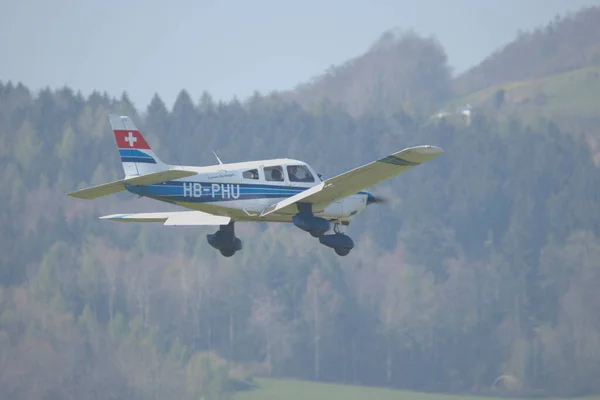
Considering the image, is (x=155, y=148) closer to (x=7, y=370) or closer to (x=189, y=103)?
Answer: (x=189, y=103)

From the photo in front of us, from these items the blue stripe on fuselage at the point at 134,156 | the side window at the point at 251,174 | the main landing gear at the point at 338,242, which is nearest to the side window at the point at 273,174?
the side window at the point at 251,174

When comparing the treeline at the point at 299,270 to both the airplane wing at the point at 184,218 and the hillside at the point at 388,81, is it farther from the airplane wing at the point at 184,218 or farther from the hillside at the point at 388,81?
the airplane wing at the point at 184,218

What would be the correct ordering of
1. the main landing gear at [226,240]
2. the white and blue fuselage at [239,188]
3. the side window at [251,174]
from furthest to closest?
the main landing gear at [226,240], the side window at [251,174], the white and blue fuselage at [239,188]

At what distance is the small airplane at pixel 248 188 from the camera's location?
36.7 m

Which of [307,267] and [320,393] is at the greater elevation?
[307,267]

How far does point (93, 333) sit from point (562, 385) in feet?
109

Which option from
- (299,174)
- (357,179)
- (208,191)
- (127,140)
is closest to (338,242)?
(299,174)

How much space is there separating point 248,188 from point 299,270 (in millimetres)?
77122

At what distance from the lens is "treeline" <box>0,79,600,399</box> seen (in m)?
98.8

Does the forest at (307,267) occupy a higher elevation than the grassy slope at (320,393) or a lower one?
higher

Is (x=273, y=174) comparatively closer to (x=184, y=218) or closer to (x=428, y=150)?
(x=184, y=218)

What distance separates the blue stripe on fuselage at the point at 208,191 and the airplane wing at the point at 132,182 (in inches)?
15.2

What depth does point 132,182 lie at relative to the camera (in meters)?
36.2

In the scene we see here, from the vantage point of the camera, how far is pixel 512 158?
143500 mm
